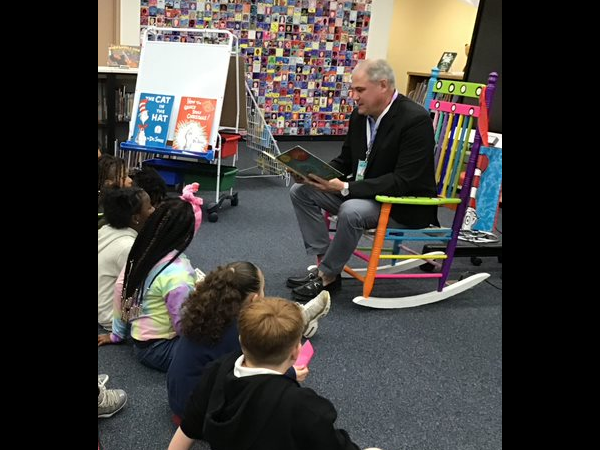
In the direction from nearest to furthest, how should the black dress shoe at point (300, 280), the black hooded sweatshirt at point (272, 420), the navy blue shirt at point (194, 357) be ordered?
the black hooded sweatshirt at point (272, 420) < the navy blue shirt at point (194, 357) < the black dress shoe at point (300, 280)

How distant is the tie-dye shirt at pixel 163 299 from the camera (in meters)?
1.84

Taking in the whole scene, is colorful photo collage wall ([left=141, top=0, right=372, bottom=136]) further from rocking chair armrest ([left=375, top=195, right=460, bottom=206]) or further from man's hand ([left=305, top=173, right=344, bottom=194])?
rocking chair armrest ([left=375, top=195, right=460, bottom=206])

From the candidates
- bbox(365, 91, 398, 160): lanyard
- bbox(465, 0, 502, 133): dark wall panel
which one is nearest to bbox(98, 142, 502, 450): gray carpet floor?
bbox(365, 91, 398, 160): lanyard

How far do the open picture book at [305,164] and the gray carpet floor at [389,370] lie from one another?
0.61m

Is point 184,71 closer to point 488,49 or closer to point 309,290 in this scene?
point 309,290

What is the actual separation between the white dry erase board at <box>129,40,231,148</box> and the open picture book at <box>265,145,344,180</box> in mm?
1310

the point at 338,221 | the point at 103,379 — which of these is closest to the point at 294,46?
the point at 338,221

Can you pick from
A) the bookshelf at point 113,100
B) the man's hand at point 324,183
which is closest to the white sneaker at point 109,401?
the man's hand at point 324,183

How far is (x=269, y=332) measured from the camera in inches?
46.6

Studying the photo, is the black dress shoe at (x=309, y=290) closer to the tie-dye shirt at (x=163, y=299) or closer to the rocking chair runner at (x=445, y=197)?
the rocking chair runner at (x=445, y=197)
